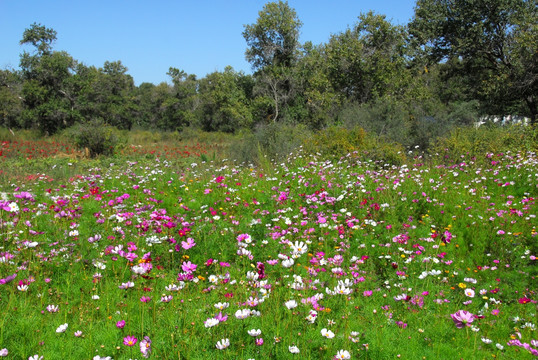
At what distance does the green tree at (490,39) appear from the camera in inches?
503

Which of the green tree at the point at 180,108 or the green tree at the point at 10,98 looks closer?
the green tree at the point at 10,98

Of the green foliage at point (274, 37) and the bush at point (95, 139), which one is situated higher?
the green foliage at point (274, 37)

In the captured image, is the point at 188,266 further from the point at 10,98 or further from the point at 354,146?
the point at 10,98

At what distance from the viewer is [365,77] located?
1645 cm

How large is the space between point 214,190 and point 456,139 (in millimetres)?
5264

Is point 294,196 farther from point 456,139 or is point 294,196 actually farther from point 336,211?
point 456,139

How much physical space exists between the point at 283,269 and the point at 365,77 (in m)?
14.8

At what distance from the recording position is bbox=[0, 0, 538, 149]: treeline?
12.8 m

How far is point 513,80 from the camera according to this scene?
13.3m

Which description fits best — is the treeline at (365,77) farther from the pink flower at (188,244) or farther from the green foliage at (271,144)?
the pink flower at (188,244)

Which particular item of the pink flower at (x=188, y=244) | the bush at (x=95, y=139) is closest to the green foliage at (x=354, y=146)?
the pink flower at (x=188, y=244)

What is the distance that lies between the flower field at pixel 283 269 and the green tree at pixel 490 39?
28.1 ft

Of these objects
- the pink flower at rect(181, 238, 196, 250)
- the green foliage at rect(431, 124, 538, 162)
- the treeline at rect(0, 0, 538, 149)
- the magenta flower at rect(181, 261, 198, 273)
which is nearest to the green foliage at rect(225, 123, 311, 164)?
the treeline at rect(0, 0, 538, 149)

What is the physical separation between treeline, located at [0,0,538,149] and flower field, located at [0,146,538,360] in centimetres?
535
